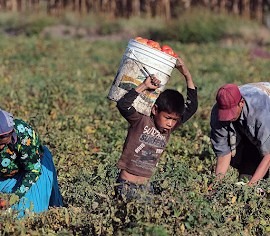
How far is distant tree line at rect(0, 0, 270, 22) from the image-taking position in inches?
845

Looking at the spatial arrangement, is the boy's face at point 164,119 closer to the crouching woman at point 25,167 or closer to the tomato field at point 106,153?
the tomato field at point 106,153

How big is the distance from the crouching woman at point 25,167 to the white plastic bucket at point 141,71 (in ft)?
2.52

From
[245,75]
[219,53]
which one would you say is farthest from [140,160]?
[219,53]

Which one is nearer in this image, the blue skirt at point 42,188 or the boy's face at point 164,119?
the boy's face at point 164,119

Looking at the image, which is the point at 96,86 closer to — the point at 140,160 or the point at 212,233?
the point at 140,160

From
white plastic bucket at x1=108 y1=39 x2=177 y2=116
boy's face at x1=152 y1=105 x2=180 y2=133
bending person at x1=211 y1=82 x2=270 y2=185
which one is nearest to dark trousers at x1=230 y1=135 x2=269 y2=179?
bending person at x1=211 y1=82 x2=270 y2=185

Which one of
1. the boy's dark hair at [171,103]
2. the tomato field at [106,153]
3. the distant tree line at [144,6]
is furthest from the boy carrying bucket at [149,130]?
the distant tree line at [144,6]

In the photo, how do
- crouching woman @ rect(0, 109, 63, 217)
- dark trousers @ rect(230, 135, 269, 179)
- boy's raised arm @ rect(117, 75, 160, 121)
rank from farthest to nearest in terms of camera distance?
dark trousers @ rect(230, 135, 269, 179)
crouching woman @ rect(0, 109, 63, 217)
boy's raised arm @ rect(117, 75, 160, 121)

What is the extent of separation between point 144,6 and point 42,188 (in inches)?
769

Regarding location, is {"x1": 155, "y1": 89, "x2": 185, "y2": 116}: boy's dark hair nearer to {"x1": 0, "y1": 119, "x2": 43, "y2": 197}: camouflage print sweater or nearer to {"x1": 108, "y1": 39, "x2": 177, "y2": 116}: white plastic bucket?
{"x1": 108, "y1": 39, "x2": 177, "y2": 116}: white plastic bucket

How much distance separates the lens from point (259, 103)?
13.9 feet

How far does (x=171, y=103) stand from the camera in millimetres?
3744

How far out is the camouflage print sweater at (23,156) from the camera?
3936mm

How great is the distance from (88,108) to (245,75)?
4484 millimetres
